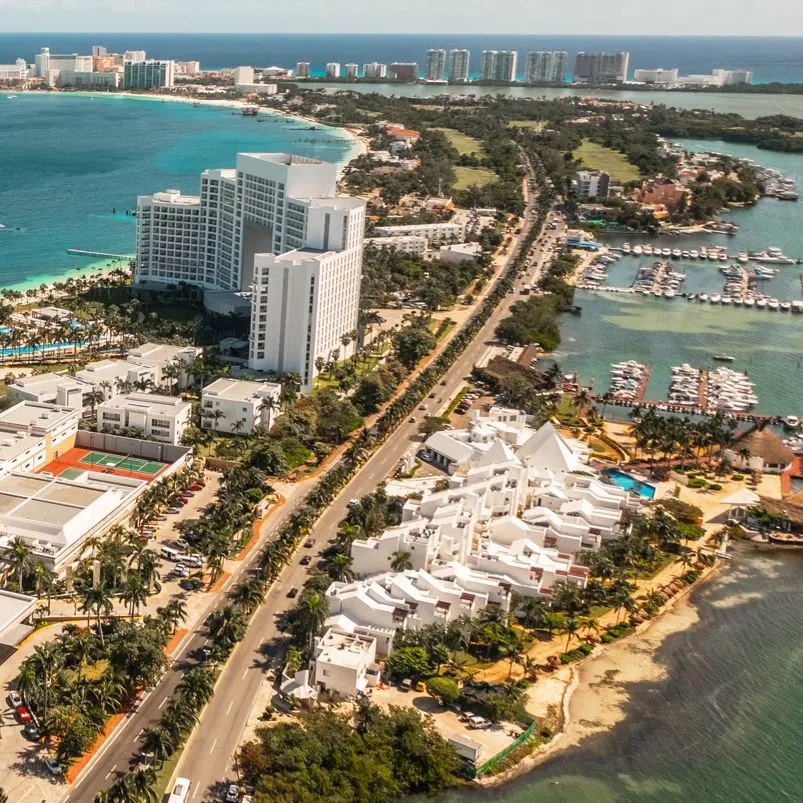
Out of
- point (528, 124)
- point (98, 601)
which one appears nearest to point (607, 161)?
point (528, 124)

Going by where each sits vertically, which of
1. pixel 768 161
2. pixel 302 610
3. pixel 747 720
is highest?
pixel 768 161

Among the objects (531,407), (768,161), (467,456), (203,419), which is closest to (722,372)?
(531,407)

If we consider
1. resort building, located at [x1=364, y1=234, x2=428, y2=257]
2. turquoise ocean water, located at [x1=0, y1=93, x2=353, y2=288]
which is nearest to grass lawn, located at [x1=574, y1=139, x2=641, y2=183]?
turquoise ocean water, located at [x1=0, y1=93, x2=353, y2=288]

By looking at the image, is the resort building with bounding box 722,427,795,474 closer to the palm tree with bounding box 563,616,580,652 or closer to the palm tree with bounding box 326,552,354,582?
the palm tree with bounding box 563,616,580,652

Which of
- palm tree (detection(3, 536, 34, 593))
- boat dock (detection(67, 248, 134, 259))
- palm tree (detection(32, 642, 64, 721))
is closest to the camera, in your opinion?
palm tree (detection(32, 642, 64, 721))

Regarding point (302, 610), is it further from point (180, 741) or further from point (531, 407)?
point (531, 407)

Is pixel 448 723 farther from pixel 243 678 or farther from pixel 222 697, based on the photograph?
pixel 222 697

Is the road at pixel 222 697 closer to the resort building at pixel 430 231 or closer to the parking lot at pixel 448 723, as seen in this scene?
the parking lot at pixel 448 723
